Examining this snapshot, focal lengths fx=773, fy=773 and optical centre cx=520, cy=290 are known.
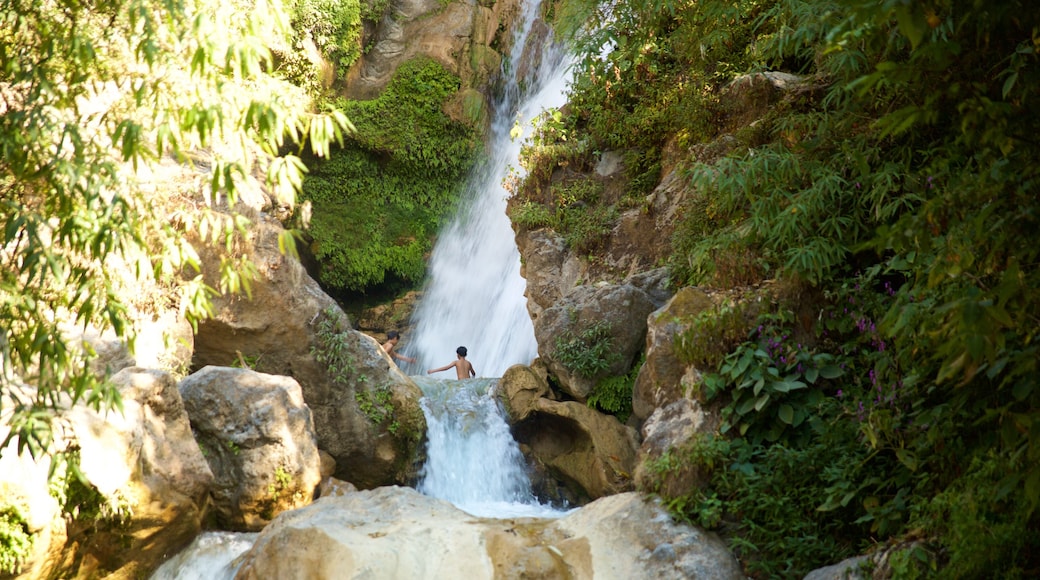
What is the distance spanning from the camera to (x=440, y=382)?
10820mm

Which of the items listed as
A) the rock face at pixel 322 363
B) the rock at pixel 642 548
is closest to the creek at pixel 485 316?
the rock face at pixel 322 363

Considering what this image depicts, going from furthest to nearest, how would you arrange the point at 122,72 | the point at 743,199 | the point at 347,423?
the point at 347,423
the point at 743,199
the point at 122,72

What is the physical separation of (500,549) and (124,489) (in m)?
2.87

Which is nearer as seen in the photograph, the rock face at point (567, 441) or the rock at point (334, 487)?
the rock face at point (567, 441)

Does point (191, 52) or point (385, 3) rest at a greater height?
point (385, 3)

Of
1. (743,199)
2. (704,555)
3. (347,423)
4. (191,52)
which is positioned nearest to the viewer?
(191,52)

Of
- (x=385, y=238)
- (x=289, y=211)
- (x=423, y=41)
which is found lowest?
(x=385, y=238)

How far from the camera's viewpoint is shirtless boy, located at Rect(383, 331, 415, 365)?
13.3 meters

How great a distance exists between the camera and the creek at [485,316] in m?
9.45

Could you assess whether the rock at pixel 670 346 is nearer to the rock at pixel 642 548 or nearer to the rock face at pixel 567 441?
the rock at pixel 642 548

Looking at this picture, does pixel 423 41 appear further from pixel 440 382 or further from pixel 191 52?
pixel 191 52

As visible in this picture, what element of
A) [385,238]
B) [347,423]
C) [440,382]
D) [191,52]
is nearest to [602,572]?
[191,52]

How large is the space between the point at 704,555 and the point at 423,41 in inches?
520

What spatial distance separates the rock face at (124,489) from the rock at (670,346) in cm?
398
